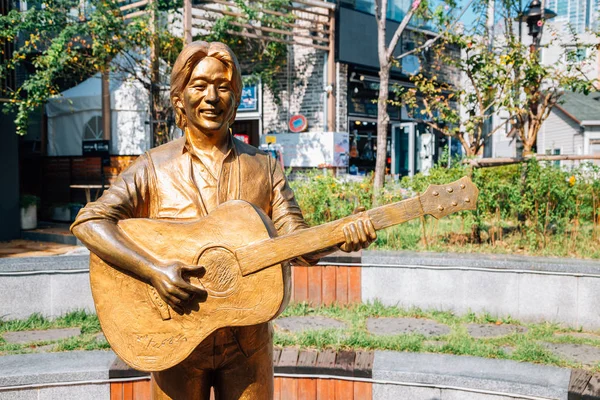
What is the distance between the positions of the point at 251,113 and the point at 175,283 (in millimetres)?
13051

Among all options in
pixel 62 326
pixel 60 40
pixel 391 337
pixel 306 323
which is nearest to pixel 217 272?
pixel 391 337

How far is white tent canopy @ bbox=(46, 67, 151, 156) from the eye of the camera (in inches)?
524

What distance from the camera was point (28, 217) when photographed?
11039mm

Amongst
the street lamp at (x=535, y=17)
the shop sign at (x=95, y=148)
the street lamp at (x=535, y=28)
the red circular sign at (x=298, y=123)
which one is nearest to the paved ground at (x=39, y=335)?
the street lamp at (x=535, y=28)

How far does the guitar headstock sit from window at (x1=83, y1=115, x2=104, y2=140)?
13.0 metres

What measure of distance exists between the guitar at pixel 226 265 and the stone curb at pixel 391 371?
1.53 meters

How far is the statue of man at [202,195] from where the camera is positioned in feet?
6.87

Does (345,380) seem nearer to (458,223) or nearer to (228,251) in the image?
(228,251)

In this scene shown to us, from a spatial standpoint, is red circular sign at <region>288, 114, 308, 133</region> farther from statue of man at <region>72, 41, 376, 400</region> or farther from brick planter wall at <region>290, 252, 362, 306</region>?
statue of man at <region>72, 41, 376, 400</region>

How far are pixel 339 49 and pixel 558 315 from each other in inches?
397

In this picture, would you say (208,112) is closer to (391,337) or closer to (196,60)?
(196,60)

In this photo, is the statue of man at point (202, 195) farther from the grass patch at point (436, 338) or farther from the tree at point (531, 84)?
the tree at point (531, 84)

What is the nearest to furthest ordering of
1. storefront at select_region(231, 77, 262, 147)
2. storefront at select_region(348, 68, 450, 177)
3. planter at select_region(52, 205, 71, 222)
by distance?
planter at select_region(52, 205, 71, 222), storefront at select_region(231, 77, 262, 147), storefront at select_region(348, 68, 450, 177)
